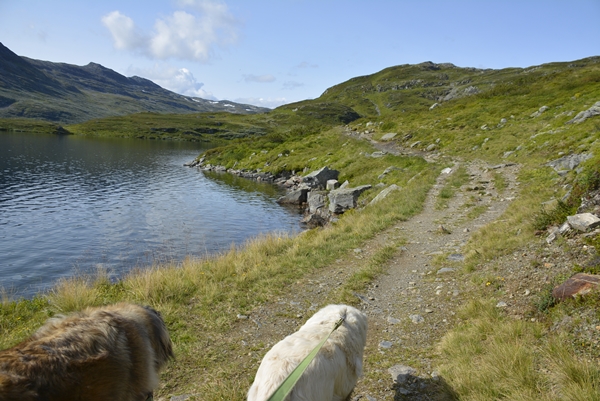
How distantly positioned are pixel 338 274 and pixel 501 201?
10955 millimetres

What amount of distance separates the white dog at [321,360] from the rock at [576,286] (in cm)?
358

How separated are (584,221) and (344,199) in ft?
63.7

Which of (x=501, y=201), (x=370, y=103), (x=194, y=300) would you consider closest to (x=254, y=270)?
(x=194, y=300)

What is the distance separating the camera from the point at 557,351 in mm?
4688

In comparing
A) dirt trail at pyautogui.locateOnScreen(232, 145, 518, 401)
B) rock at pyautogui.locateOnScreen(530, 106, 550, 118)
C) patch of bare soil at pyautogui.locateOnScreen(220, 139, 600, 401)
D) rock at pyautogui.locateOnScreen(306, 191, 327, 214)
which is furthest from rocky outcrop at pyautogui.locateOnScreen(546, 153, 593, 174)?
rock at pyautogui.locateOnScreen(530, 106, 550, 118)

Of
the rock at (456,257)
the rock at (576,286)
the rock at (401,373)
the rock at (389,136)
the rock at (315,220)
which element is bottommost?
the rock at (315,220)

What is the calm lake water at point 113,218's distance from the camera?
59.3ft

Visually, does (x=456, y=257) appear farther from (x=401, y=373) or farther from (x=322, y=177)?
(x=322, y=177)

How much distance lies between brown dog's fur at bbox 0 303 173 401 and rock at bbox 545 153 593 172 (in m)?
19.5

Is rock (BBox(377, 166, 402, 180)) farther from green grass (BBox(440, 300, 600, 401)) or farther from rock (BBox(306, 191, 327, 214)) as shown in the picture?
green grass (BBox(440, 300, 600, 401))

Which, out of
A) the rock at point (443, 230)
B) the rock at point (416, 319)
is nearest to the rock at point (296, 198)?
the rock at point (443, 230)

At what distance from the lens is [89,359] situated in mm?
3219

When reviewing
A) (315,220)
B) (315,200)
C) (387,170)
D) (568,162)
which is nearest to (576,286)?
(568,162)

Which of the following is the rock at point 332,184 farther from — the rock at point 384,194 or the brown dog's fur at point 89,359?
the brown dog's fur at point 89,359
